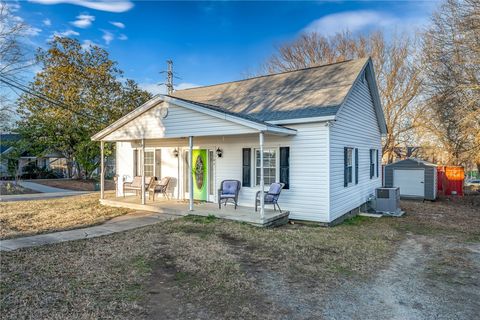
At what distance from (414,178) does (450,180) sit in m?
3.16

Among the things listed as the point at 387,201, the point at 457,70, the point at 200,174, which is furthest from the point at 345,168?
the point at 457,70

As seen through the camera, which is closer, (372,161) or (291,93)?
(291,93)

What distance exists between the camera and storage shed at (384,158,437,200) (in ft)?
47.2

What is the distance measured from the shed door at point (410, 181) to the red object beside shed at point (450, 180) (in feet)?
8.73

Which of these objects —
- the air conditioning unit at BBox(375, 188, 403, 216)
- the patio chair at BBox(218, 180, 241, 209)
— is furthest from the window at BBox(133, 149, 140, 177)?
the air conditioning unit at BBox(375, 188, 403, 216)

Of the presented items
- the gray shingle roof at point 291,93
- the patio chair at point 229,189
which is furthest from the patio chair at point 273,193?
the gray shingle roof at point 291,93

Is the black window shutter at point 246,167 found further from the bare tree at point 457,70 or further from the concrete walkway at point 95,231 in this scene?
the bare tree at point 457,70

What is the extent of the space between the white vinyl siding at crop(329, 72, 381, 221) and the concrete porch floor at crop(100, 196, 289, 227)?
1.70m

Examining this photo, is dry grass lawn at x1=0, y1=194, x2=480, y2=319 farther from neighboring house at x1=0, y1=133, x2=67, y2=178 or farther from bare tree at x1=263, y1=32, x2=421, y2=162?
neighboring house at x1=0, y1=133, x2=67, y2=178

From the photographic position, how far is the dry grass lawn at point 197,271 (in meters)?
3.52

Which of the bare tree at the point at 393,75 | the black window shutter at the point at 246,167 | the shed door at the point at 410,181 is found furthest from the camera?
the bare tree at the point at 393,75

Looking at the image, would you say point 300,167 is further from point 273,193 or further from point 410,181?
point 410,181

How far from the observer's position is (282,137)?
9.01 m

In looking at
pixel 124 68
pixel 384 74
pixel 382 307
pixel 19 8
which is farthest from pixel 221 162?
pixel 384 74
